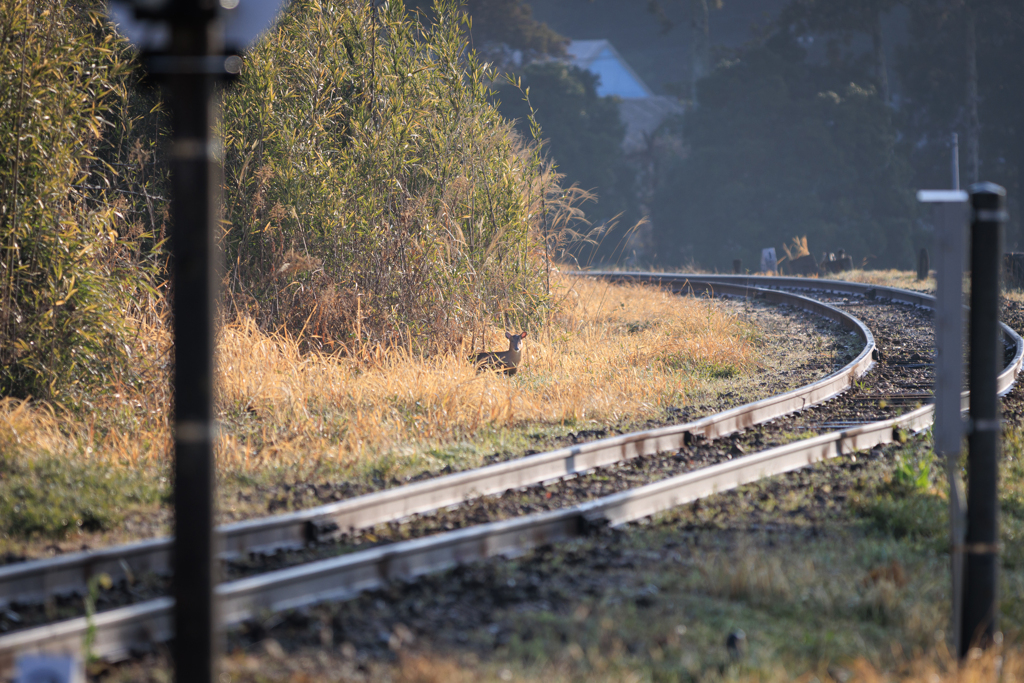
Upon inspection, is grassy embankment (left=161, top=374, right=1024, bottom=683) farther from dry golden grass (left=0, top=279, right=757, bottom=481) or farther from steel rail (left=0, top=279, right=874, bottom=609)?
dry golden grass (left=0, top=279, right=757, bottom=481)

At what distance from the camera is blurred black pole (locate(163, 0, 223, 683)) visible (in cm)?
227

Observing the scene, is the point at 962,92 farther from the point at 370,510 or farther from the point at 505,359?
the point at 370,510

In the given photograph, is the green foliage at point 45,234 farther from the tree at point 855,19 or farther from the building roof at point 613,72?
the building roof at point 613,72

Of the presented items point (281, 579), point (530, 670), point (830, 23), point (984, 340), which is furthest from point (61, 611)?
point (830, 23)

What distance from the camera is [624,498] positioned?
15.6 feet

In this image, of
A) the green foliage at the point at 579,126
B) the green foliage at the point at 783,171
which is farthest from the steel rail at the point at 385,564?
the green foliage at the point at 579,126

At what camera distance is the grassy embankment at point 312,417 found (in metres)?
5.00

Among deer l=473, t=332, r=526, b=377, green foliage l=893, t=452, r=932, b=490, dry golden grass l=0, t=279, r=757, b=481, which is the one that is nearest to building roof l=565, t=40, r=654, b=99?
dry golden grass l=0, t=279, r=757, b=481

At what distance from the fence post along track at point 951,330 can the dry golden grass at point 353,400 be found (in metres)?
3.70

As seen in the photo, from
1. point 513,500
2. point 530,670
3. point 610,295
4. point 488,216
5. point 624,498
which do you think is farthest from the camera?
point 610,295

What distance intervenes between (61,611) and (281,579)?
3.03 ft

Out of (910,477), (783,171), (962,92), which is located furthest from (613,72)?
(910,477)

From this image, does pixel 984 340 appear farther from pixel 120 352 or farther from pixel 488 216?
pixel 488 216

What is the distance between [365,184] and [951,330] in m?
7.42
